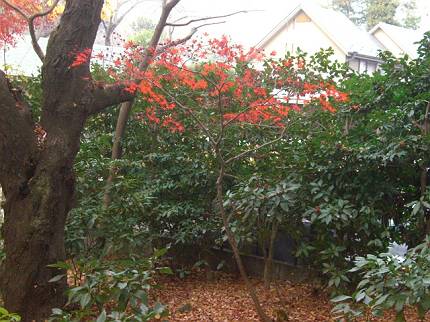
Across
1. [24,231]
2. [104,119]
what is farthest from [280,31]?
[24,231]

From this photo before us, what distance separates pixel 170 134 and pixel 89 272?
331cm

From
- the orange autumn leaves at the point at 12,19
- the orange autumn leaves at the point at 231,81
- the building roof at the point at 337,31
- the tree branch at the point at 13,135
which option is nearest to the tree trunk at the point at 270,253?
the orange autumn leaves at the point at 231,81

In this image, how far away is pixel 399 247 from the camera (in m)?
5.31

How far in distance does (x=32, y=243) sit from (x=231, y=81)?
2.19 m

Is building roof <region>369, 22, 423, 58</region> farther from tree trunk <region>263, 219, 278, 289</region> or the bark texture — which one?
the bark texture

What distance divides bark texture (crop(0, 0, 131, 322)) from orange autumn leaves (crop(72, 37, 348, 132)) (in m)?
0.24

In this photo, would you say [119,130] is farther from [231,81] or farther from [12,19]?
[12,19]

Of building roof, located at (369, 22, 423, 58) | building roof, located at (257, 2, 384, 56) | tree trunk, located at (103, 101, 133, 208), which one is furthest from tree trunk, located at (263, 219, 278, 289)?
building roof, located at (369, 22, 423, 58)

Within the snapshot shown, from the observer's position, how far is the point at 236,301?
5.29 meters

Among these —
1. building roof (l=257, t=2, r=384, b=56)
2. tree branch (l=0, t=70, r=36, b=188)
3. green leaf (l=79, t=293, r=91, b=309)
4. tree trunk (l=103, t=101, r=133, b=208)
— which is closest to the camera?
green leaf (l=79, t=293, r=91, b=309)

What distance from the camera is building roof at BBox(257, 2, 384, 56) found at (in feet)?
66.7

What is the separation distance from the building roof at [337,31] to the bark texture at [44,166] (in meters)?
16.7

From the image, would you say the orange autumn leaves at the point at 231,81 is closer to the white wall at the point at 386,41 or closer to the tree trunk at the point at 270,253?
the tree trunk at the point at 270,253

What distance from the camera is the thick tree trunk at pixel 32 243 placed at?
13.2ft
